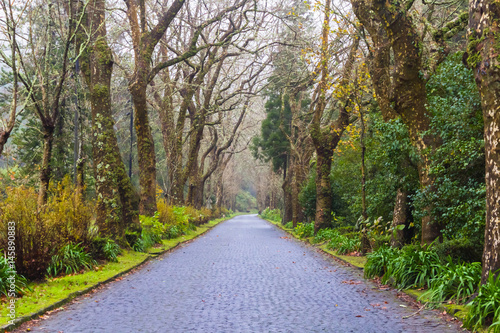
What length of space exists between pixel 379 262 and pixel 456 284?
2.70 metres

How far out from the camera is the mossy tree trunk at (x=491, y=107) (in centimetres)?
547

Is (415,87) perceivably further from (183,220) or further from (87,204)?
(183,220)

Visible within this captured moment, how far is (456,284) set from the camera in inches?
261

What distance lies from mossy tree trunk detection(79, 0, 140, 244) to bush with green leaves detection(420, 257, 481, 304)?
323 inches

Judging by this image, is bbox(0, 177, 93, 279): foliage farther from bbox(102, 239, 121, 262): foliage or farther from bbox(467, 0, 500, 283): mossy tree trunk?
bbox(467, 0, 500, 283): mossy tree trunk

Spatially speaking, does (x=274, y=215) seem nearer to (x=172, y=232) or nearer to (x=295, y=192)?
(x=295, y=192)

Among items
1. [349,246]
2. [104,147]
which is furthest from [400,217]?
[104,147]

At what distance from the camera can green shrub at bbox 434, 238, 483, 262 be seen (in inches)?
291

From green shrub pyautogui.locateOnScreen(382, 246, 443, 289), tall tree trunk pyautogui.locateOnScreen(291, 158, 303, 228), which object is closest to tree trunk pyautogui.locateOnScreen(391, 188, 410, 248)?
green shrub pyautogui.locateOnScreen(382, 246, 443, 289)

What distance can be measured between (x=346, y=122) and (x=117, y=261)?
1063 cm

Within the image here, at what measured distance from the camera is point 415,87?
9031mm

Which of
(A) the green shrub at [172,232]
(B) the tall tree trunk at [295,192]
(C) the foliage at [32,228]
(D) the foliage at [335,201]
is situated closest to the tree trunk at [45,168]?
(C) the foliage at [32,228]

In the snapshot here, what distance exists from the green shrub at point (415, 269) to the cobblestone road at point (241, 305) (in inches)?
15.8

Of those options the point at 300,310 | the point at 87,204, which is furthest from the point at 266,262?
the point at 300,310
